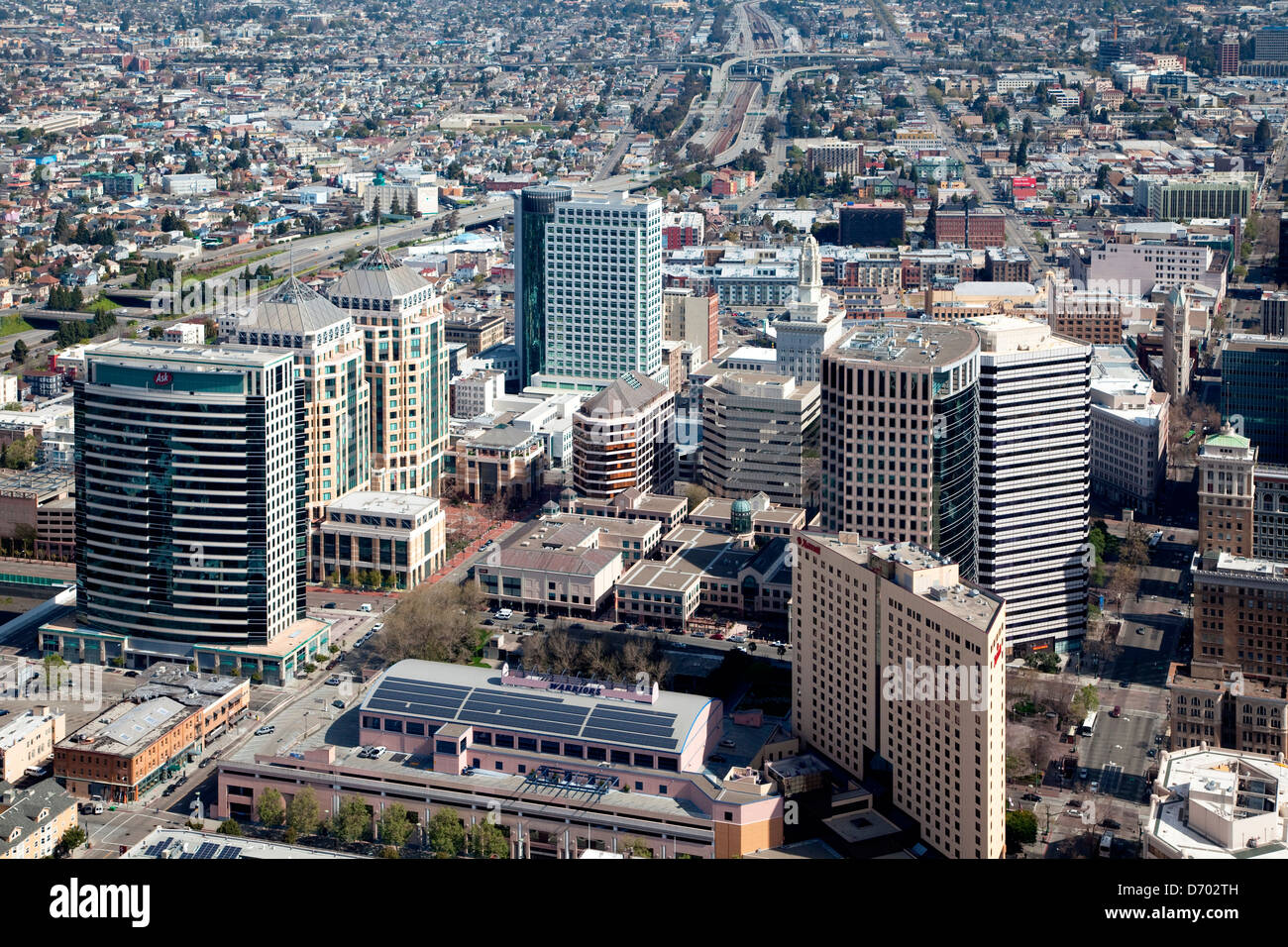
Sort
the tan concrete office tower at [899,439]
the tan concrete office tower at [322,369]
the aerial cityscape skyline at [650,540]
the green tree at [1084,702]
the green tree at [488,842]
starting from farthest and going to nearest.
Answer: the tan concrete office tower at [322,369]
the green tree at [1084,702]
the tan concrete office tower at [899,439]
the aerial cityscape skyline at [650,540]
the green tree at [488,842]

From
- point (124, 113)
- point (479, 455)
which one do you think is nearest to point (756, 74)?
point (124, 113)

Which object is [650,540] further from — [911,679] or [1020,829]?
[1020,829]

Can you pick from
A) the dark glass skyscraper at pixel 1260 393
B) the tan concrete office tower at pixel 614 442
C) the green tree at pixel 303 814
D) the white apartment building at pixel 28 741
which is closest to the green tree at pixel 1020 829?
the green tree at pixel 303 814

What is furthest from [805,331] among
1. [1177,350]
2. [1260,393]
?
[1177,350]

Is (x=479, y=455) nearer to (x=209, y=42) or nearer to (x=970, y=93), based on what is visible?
(x=970, y=93)

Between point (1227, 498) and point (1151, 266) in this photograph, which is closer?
point (1227, 498)

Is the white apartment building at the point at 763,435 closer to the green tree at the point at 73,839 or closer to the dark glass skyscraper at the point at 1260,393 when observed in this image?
the dark glass skyscraper at the point at 1260,393
